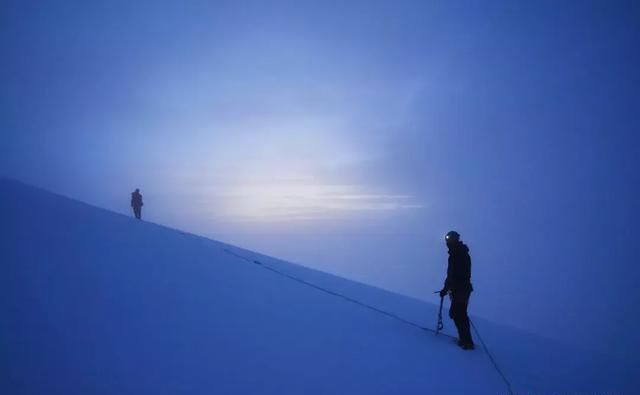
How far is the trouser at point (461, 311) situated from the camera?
5.61 meters

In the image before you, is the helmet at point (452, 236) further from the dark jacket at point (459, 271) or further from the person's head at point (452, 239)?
the dark jacket at point (459, 271)

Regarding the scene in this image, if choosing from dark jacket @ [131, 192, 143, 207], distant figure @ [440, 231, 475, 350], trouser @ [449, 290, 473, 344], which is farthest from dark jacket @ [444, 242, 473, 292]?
dark jacket @ [131, 192, 143, 207]

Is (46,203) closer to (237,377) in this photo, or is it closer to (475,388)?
(237,377)

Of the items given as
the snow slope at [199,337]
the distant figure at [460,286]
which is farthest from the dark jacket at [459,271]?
the snow slope at [199,337]

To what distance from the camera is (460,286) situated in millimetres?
5621

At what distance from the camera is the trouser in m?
5.61

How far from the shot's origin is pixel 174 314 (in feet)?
14.4

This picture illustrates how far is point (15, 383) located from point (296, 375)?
2.46 meters

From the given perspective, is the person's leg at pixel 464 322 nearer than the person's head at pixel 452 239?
Yes

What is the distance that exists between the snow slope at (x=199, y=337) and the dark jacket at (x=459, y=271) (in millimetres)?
1103

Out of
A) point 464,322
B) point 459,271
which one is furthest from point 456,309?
point 459,271

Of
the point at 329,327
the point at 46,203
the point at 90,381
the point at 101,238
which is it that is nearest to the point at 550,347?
the point at 329,327

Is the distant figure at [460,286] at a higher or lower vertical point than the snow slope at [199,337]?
higher

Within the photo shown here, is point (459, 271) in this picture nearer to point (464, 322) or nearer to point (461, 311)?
point (461, 311)
